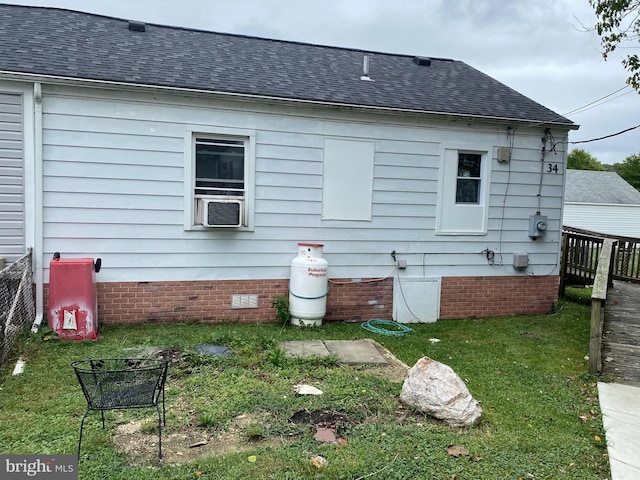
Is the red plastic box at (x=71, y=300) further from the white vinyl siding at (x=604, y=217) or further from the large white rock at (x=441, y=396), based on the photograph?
the white vinyl siding at (x=604, y=217)

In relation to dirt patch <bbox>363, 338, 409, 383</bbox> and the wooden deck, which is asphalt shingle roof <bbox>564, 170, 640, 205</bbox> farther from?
dirt patch <bbox>363, 338, 409, 383</bbox>

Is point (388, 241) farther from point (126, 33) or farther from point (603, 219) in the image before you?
point (603, 219)

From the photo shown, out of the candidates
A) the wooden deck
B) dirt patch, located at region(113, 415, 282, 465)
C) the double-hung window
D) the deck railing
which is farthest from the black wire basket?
the deck railing

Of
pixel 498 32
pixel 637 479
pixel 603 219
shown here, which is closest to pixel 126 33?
pixel 637 479

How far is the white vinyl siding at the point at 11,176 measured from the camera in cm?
594

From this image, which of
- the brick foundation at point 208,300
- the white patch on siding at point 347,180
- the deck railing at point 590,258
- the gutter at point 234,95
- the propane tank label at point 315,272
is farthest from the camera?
the deck railing at point 590,258

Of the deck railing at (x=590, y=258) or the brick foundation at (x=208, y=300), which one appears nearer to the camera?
the brick foundation at (x=208, y=300)

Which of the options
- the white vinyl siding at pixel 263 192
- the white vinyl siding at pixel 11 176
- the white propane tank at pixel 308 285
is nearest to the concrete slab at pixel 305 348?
the white propane tank at pixel 308 285

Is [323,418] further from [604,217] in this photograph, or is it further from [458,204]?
[604,217]

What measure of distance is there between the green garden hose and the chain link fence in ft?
14.8

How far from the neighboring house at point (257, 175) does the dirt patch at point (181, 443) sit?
340 centimetres

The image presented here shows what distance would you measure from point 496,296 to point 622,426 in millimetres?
4481

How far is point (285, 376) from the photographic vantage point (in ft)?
15.3

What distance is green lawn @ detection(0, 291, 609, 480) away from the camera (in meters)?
3.02
